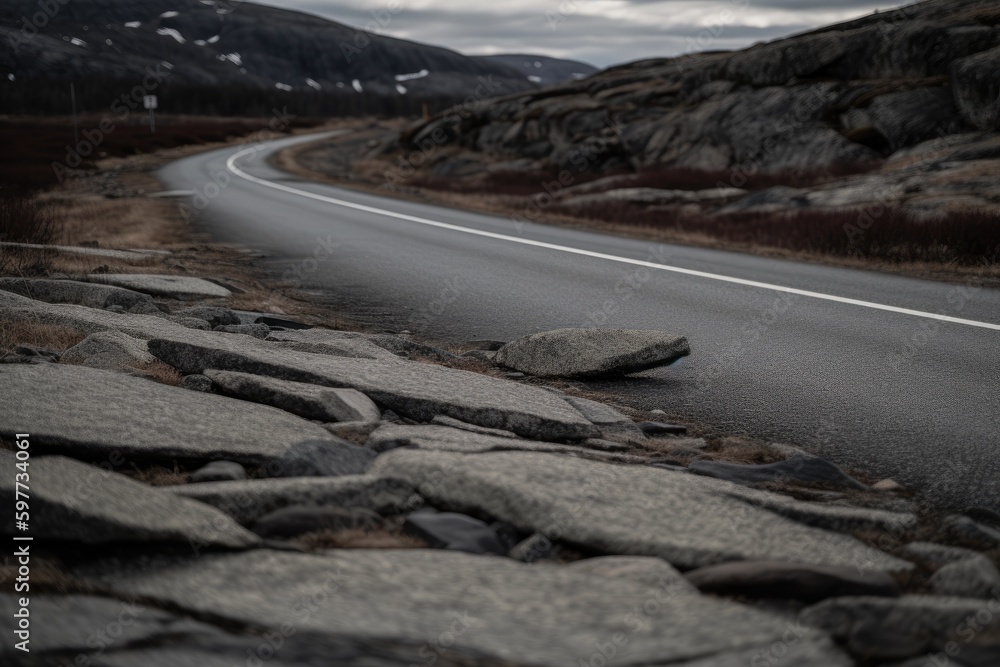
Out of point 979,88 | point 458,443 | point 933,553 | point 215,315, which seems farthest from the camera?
point 979,88

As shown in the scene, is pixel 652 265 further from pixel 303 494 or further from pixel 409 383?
pixel 303 494

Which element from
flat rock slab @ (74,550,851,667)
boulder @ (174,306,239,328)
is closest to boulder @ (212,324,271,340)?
boulder @ (174,306,239,328)

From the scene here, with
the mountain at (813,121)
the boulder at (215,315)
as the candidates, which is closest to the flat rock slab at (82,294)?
the boulder at (215,315)

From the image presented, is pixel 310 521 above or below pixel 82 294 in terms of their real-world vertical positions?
below

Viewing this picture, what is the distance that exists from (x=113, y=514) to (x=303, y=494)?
76 centimetres

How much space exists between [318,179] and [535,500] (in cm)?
2943

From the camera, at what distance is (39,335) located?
5852 millimetres

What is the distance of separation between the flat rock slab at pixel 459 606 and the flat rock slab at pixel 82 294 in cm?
532

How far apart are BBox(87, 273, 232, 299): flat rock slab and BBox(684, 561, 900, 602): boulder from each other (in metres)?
7.06

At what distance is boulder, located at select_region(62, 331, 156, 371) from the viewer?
523 cm

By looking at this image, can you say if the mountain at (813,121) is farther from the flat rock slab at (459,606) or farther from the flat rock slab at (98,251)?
the flat rock slab at (459,606)

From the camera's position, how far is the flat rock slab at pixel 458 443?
412 cm

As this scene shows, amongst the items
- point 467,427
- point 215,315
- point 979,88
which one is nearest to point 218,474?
point 467,427

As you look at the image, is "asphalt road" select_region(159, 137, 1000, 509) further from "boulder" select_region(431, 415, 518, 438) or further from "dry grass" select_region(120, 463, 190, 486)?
"dry grass" select_region(120, 463, 190, 486)
